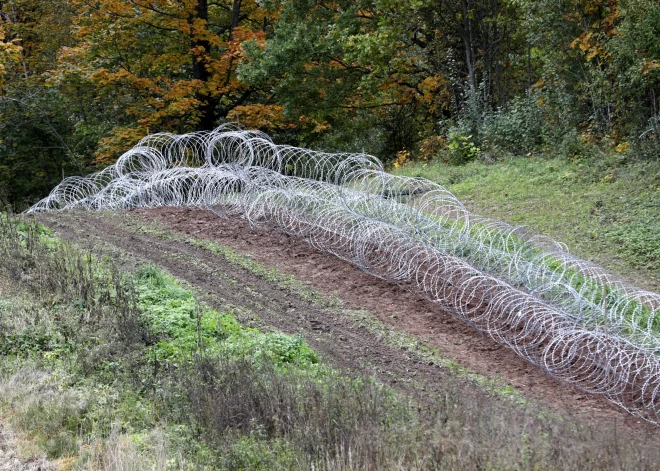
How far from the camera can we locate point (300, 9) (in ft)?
62.6

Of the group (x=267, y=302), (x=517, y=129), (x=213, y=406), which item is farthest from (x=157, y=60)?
(x=213, y=406)

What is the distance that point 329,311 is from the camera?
362 inches

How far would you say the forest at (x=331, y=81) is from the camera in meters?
16.1

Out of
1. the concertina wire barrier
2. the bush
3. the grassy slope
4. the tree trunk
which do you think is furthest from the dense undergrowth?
the tree trunk

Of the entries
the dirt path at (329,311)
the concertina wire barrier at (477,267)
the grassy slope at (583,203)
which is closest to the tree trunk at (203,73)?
the concertina wire barrier at (477,267)

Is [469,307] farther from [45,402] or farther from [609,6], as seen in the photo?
[609,6]

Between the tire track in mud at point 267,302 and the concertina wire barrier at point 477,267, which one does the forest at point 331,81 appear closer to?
the concertina wire barrier at point 477,267

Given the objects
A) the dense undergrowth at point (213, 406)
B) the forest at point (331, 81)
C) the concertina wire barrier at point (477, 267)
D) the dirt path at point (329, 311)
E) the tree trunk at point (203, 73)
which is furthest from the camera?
the tree trunk at point (203, 73)

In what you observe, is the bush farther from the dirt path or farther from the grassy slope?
the dirt path

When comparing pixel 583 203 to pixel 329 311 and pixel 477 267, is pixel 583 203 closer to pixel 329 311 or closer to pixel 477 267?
pixel 477 267

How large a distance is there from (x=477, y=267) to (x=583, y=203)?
3.65 meters

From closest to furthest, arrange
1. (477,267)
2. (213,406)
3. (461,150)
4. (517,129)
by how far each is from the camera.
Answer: (213,406) < (477,267) < (517,129) < (461,150)

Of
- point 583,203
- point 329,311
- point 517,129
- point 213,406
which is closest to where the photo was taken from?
point 213,406

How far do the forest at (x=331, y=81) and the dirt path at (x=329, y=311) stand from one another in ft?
17.6
